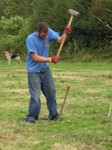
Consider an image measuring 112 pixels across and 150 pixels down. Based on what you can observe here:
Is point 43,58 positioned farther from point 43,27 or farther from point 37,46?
point 43,27

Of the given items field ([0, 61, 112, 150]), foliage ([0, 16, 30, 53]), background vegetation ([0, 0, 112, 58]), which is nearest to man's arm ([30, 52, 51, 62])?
field ([0, 61, 112, 150])

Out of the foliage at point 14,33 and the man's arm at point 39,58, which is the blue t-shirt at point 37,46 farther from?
the foliage at point 14,33

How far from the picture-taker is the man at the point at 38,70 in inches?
329

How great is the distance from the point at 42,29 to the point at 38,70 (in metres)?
0.77

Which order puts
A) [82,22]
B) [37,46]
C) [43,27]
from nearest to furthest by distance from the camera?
[43,27] < [37,46] < [82,22]

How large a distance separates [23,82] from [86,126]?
8.48 metres

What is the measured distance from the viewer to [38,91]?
852cm

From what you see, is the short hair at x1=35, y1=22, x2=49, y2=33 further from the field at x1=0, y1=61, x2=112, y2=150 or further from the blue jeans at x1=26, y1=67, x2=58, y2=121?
the field at x1=0, y1=61, x2=112, y2=150

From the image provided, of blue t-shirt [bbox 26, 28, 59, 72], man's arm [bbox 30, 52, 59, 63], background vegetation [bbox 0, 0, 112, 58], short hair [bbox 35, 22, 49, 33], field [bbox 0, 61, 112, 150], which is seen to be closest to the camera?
field [bbox 0, 61, 112, 150]

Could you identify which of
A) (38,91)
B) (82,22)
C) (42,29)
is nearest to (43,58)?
(42,29)

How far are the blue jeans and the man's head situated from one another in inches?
26.5

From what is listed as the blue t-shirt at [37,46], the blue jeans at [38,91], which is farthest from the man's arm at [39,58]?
the blue jeans at [38,91]

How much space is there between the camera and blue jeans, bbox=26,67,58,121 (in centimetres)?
848

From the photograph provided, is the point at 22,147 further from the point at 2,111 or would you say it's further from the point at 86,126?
the point at 2,111
